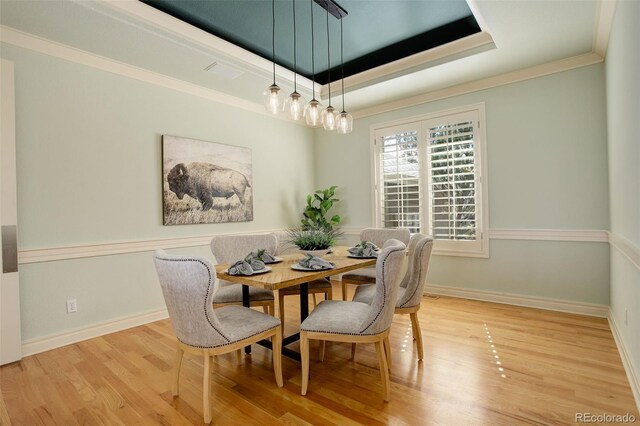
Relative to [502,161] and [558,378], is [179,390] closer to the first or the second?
[558,378]

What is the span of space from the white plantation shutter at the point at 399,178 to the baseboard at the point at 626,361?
217 centimetres

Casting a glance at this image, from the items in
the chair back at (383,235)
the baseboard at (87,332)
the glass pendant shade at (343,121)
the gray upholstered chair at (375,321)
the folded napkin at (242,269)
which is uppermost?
the glass pendant shade at (343,121)

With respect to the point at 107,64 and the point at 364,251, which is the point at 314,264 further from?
the point at 107,64

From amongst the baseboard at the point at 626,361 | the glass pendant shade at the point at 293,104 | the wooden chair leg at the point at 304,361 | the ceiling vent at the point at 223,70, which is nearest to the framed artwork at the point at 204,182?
the ceiling vent at the point at 223,70

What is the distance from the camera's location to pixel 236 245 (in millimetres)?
3098

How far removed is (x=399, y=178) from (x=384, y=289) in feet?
10.1

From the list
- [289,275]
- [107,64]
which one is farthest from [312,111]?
[107,64]

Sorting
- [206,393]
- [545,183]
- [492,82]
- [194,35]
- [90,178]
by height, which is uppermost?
[194,35]

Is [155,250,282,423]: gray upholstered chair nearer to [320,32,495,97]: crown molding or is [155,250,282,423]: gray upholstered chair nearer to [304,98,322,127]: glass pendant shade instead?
[304,98,322,127]: glass pendant shade

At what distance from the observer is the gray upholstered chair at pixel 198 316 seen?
5.55 feet

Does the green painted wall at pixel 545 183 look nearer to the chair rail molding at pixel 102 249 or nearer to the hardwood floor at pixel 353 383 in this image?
the hardwood floor at pixel 353 383

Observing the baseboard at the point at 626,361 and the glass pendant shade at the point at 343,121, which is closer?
the baseboard at the point at 626,361

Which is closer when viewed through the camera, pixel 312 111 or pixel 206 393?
pixel 206 393

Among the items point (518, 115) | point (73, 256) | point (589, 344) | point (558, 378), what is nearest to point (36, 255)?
point (73, 256)
